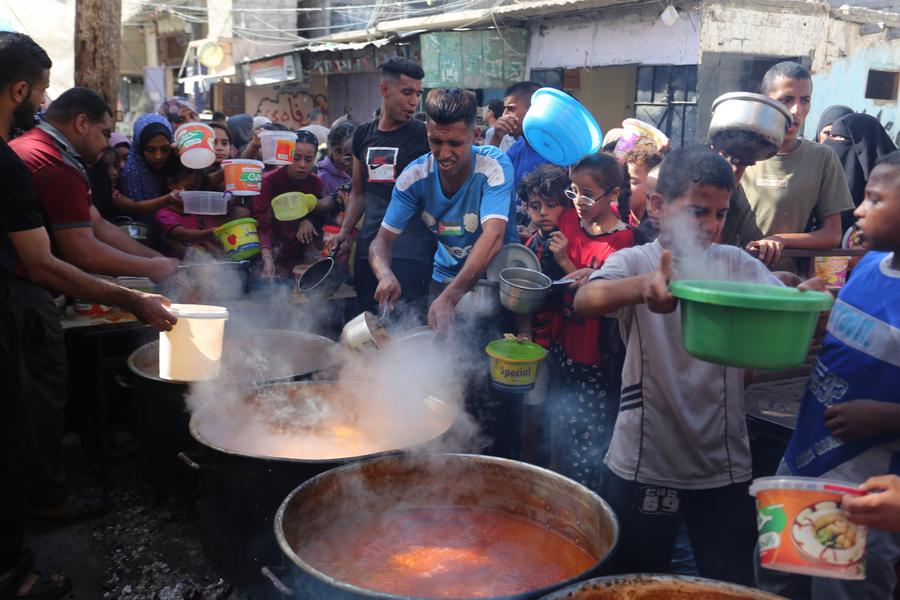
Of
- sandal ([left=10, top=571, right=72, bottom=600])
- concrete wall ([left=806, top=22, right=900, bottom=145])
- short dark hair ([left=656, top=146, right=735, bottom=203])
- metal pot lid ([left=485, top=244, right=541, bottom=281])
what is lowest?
sandal ([left=10, top=571, right=72, bottom=600])

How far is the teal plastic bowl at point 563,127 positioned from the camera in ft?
14.2

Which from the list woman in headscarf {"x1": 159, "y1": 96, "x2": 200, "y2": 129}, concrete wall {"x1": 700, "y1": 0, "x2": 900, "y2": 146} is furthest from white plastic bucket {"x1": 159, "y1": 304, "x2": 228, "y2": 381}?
concrete wall {"x1": 700, "y1": 0, "x2": 900, "y2": 146}

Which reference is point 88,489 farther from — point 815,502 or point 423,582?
point 815,502

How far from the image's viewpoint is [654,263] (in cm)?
233

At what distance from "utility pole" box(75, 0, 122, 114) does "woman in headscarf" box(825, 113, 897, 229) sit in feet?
20.3

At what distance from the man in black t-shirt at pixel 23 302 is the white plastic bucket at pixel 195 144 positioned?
6.43ft

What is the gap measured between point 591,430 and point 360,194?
2.50 m

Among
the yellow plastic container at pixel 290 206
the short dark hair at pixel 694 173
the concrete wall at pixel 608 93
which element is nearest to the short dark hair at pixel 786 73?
the short dark hair at pixel 694 173

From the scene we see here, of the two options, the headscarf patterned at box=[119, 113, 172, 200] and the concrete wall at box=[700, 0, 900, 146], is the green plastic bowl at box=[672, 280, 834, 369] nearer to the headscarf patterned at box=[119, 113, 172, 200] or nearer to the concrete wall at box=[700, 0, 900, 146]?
the headscarf patterned at box=[119, 113, 172, 200]

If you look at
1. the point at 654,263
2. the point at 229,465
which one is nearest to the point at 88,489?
the point at 229,465

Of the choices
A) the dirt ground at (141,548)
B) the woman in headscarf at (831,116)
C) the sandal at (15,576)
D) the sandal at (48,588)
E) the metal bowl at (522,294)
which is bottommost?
the dirt ground at (141,548)

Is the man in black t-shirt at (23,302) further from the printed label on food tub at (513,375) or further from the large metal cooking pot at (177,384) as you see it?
the printed label on food tub at (513,375)

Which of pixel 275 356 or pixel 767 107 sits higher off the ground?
pixel 767 107

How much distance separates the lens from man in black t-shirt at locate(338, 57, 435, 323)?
168 inches
